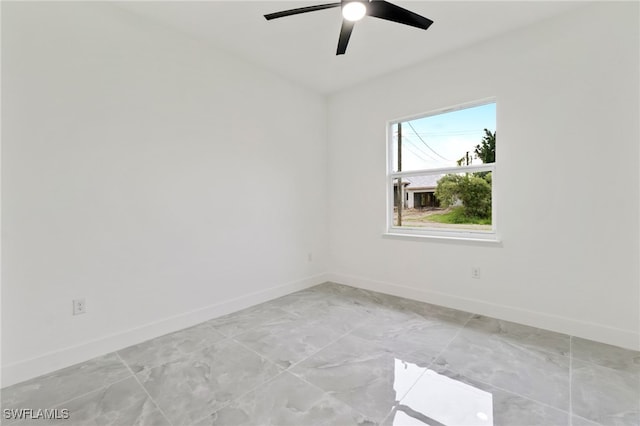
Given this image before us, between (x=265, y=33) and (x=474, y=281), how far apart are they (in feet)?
10.3

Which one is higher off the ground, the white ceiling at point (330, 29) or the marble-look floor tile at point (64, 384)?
the white ceiling at point (330, 29)

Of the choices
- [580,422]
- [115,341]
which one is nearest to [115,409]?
[115,341]

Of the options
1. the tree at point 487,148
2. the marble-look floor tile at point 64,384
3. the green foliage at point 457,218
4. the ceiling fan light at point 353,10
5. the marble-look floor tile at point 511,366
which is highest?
the ceiling fan light at point 353,10

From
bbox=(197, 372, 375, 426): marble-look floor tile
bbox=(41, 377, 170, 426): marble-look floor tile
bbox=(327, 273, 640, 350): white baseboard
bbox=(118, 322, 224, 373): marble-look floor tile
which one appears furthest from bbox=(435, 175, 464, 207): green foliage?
bbox=(41, 377, 170, 426): marble-look floor tile

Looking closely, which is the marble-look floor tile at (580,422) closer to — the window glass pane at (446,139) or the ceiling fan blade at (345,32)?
the window glass pane at (446,139)

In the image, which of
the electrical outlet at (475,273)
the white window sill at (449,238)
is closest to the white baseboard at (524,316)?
the electrical outlet at (475,273)

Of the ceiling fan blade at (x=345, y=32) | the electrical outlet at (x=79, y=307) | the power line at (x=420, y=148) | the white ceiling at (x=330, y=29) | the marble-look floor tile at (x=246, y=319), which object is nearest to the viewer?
the ceiling fan blade at (x=345, y=32)

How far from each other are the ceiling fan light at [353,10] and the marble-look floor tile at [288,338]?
2.36m

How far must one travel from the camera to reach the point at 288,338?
2385 mm

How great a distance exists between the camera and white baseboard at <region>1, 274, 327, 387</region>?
1843 mm

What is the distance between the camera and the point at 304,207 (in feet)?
12.6

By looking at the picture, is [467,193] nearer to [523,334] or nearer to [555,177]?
[555,177]

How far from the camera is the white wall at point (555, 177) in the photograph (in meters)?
2.20

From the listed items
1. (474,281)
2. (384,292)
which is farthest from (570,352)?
(384,292)
